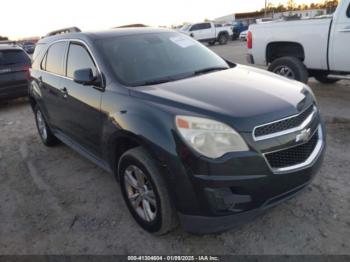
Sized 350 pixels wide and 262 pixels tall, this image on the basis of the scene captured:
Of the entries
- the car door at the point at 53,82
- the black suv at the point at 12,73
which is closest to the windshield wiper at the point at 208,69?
the car door at the point at 53,82

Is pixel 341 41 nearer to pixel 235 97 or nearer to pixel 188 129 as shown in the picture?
pixel 235 97

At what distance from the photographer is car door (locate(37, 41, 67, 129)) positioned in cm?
422

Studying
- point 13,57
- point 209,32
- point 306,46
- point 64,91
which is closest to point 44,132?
point 64,91

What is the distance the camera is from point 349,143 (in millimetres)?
4473

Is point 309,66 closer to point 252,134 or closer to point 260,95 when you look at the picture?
point 260,95

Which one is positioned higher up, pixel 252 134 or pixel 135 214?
pixel 252 134

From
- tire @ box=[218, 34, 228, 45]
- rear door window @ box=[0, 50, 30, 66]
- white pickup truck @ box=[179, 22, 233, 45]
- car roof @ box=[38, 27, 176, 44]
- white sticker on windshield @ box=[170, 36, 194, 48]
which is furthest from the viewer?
tire @ box=[218, 34, 228, 45]

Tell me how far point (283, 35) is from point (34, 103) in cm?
489

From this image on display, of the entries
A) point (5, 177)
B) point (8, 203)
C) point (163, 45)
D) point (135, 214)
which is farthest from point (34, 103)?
point (135, 214)

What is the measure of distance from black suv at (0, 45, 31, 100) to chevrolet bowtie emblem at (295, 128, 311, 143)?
24.1 ft

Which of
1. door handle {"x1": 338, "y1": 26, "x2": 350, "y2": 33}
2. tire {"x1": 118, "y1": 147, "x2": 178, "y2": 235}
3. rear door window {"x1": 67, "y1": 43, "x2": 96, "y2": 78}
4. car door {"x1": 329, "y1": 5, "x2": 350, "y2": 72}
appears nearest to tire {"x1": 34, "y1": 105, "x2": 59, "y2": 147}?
rear door window {"x1": 67, "y1": 43, "x2": 96, "y2": 78}

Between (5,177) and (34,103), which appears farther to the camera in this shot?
(34,103)

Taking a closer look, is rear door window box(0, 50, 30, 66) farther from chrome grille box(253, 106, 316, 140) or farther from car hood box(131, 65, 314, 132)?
chrome grille box(253, 106, 316, 140)

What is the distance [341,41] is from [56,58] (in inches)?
187
